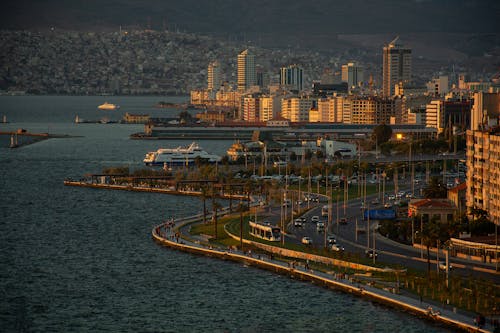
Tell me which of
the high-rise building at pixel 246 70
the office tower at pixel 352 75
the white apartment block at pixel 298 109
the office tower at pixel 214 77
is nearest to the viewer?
the white apartment block at pixel 298 109

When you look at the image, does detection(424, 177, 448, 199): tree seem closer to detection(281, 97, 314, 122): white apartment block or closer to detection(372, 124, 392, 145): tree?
detection(372, 124, 392, 145): tree

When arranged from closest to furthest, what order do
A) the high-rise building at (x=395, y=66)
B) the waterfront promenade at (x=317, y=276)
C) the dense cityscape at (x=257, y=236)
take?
the waterfront promenade at (x=317, y=276), the dense cityscape at (x=257, y=236), the high-rise building at (x=395, y=66)

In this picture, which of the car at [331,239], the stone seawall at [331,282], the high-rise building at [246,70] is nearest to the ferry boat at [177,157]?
the stone seawall at [331,282]

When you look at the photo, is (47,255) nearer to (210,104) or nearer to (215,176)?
(215,176)

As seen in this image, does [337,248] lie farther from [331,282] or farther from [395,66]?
[395,66]

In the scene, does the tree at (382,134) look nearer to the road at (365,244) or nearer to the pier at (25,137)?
the pier at (25,137)

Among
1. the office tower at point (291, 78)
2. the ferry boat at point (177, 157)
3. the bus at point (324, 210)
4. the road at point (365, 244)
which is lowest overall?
the road at point (365, 244)

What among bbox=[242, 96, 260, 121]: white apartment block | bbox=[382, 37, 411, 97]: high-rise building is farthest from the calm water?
bbox=[382, 37, 411, 97]: high-rise building

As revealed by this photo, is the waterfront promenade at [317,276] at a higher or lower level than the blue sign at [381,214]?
lower
